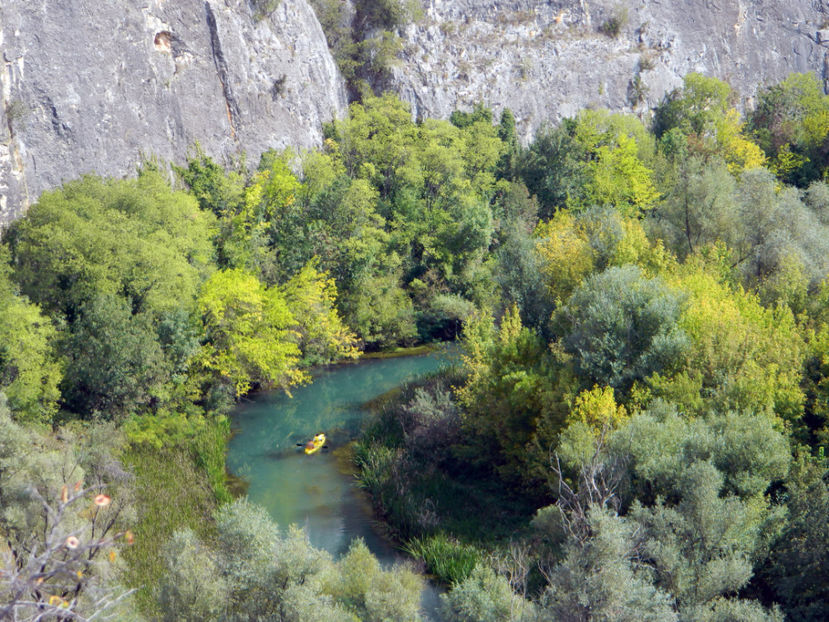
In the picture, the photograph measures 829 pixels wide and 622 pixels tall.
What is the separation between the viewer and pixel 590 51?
177 ft

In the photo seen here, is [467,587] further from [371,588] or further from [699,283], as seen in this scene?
[699,283]

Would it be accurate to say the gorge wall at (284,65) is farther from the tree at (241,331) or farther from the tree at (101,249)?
the tree at (241,331)

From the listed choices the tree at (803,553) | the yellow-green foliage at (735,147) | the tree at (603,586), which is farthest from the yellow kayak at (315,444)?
the yellow-green foliage at (735,147)

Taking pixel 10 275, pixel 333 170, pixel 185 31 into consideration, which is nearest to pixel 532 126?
pixel 333 170

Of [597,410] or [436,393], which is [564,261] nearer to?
[436,393]

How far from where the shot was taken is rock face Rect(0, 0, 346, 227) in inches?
1024

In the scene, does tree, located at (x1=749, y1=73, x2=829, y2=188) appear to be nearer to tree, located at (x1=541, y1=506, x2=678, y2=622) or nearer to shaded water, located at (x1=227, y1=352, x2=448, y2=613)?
shaded water, located at (x1=227, y1=352, x2=448, y2=613)

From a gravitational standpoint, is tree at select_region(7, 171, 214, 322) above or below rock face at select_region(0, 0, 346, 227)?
below

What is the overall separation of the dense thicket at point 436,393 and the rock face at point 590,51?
12.1 meters

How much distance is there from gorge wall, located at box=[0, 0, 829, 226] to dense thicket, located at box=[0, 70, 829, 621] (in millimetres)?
2482

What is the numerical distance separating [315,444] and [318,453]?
35 cm

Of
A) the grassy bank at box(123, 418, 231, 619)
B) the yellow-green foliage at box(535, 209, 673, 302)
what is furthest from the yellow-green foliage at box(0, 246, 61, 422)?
the yellow-green foliage at box(535, 209, 673, 302)

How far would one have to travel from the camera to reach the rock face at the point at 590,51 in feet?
158

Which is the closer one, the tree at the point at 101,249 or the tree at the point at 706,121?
the tree at the point at 101,249
